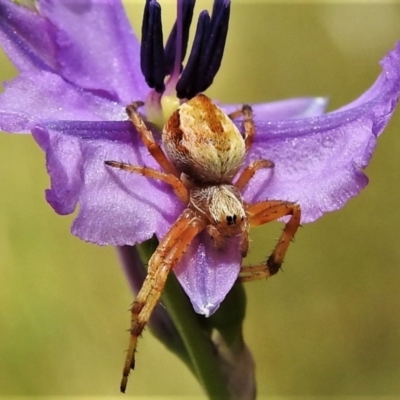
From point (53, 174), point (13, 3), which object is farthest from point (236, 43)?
point (53, 174)

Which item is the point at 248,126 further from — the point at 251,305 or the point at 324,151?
the point at 251,305

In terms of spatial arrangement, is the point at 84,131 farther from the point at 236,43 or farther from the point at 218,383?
the point at 236,43

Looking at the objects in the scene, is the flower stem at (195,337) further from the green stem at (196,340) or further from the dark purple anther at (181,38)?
the dark purple anther at (181,38)

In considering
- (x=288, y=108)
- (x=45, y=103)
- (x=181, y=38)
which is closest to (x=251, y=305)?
(x=288, y=108)

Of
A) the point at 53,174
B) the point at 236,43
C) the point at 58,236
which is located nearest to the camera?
the point at 53,174

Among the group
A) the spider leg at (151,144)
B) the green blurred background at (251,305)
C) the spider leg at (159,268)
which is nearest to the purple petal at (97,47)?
the spider leg at (151,144)
